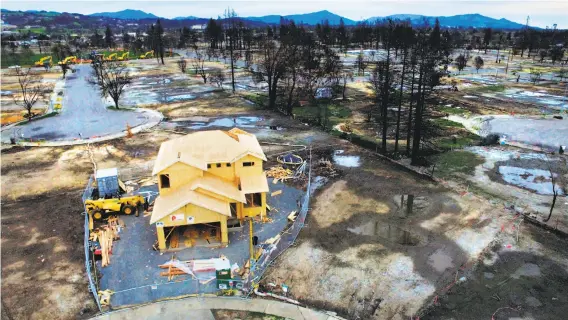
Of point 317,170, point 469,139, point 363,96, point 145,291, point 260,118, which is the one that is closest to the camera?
point 145,291

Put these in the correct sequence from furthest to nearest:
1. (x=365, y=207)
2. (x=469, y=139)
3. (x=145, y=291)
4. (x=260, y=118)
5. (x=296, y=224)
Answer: (x=260, y=118), (x=469, y=139), (x=365, y=207), (x=296, y=224), (x=145, y=291)

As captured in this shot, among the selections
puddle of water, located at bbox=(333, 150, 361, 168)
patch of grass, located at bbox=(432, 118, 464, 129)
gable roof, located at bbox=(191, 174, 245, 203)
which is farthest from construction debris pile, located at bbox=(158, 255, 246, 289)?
patch of grass, located at bbox=(432, 118, 464, 129)

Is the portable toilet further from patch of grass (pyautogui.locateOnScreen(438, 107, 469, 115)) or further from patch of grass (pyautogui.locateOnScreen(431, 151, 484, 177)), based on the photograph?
patch of grass (pyautogui.locateOnScreen(438, 107, 469, 115))

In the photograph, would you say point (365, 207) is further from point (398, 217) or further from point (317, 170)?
point (317, 170)

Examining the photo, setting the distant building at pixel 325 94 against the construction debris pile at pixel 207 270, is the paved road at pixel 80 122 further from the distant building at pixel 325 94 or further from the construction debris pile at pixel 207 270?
the construction debris pile at pixel 207 270

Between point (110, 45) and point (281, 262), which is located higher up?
point (110, 45)

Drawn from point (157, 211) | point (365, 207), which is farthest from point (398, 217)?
point (157, 211)

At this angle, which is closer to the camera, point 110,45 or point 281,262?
point 281,262

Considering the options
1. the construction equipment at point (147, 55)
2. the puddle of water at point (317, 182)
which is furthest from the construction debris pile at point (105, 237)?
the construction equipment at point (147, 55)
